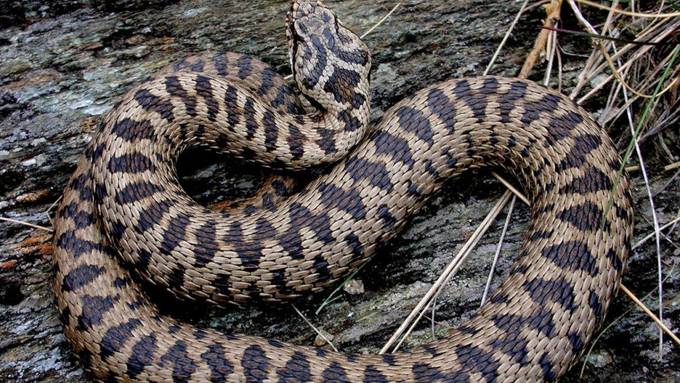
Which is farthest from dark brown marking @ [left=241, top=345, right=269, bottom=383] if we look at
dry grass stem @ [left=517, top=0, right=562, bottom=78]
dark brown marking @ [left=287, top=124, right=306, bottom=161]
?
dry grass stem @ [left=517, top=0, right=562, bottom=78]

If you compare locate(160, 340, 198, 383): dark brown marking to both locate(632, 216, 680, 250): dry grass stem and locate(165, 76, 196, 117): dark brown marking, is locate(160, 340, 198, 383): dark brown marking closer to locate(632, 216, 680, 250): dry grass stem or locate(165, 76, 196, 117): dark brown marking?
locate(165, 76, 196, 117): dark brown marking

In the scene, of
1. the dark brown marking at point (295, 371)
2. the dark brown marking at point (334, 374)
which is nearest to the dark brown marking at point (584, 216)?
the dark brown marking at point (334, 374)

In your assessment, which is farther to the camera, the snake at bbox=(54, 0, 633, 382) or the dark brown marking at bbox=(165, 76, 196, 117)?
the dark brown marking at bbox=(165, 76, 196, 117)

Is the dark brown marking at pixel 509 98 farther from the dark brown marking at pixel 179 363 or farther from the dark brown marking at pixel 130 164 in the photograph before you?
the dark brown marking at pixel 179 363

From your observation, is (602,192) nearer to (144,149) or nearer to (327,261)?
(327,261)

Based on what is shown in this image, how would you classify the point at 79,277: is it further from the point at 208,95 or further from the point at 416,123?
the point at 416,123
